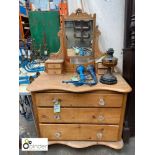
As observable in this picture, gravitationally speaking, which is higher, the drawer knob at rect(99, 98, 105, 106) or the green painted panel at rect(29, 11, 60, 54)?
the green painted panel at rect(29, 11, 60, 54)

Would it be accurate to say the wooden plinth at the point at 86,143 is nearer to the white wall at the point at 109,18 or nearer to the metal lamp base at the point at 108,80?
the metal lamp base at the point at 108,80

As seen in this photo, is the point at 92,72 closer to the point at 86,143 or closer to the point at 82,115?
the point at 82,115

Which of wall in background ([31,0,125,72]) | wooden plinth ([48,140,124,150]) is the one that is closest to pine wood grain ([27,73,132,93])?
wall in background ([31,0,125,72])

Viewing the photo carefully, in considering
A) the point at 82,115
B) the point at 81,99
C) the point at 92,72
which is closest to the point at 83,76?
the point at 92,72

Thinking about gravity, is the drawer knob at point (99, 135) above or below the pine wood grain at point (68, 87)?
below

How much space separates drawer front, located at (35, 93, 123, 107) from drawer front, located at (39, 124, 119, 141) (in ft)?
0.66

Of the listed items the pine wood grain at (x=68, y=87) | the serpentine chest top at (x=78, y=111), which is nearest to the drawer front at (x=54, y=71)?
the serpentine chest top at (x=78, y=111)

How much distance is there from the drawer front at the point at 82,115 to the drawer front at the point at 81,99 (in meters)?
0.05

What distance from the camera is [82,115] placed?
1352 mm

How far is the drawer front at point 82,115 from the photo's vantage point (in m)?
1.33

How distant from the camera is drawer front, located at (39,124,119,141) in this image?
139 centimetres

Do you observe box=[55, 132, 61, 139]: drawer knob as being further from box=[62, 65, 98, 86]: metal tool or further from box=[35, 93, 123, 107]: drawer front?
box=[62, 65, 98, 86]: metal tool

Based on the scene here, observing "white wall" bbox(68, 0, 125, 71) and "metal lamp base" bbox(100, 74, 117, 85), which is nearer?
"metal lamp base" bbox(100, 74, 117, 85)
